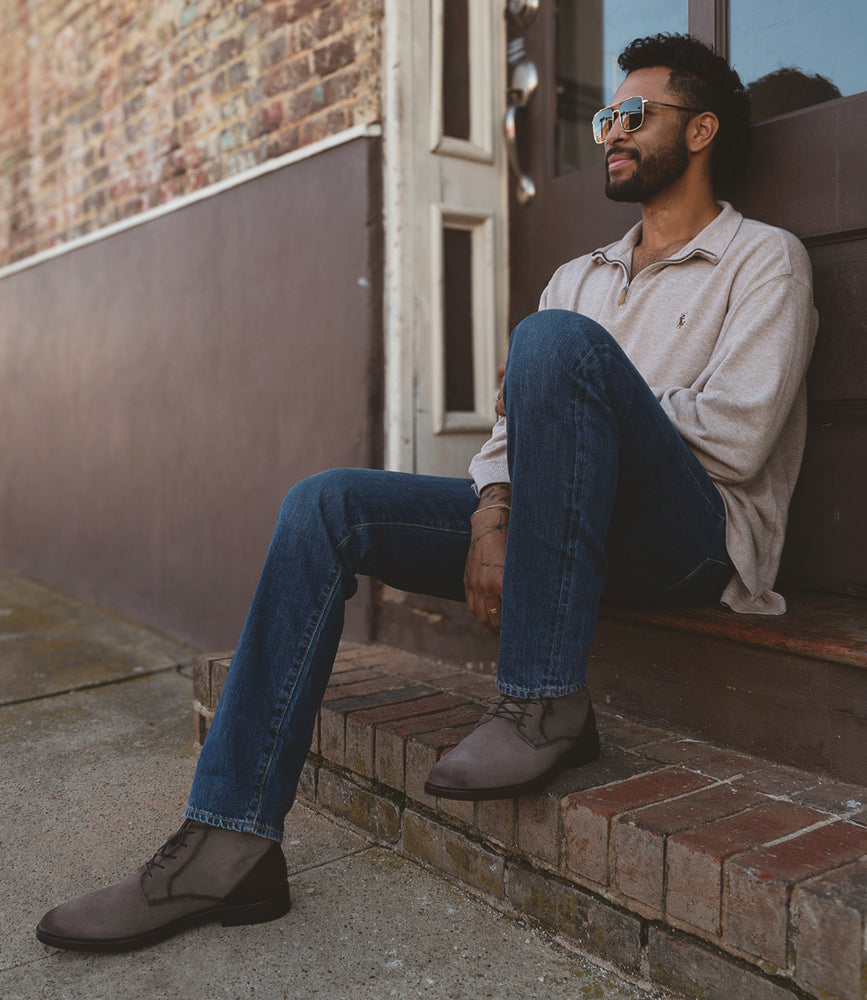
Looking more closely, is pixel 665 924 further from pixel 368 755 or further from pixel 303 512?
pixel 303 512

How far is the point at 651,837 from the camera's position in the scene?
140 cm

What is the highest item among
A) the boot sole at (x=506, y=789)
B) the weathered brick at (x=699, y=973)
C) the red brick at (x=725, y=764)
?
the boot sole at (x=506, y=789)

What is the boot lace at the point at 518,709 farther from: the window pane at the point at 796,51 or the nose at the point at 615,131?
the window pane at the point at 796,51

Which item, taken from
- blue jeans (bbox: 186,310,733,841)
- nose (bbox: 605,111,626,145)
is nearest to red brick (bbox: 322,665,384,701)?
blue jeans (bbox: 186,310,733,841)

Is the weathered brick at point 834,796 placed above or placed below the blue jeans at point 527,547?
below

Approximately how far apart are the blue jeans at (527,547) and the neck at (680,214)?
23.8 inches

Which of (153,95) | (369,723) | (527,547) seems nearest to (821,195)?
(527,547)

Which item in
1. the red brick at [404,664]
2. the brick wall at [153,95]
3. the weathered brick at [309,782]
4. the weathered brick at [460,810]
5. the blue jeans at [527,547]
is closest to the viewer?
the blue jeans at [527,547]

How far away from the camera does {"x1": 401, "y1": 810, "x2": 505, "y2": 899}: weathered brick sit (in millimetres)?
1684

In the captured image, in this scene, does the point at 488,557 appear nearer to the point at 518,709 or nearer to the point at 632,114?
the point at 518,709

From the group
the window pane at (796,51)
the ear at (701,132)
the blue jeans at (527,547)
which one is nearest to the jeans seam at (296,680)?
the blue jeans at (527,547)

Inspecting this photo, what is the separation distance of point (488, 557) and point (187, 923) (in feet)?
2.56

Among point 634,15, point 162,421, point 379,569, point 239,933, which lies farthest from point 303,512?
point 162,421

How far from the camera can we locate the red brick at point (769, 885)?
4.07 feet
